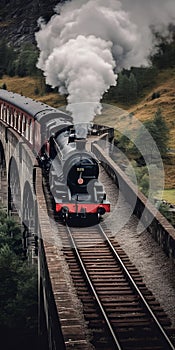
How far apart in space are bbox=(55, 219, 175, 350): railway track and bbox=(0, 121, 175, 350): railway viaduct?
0.42 m

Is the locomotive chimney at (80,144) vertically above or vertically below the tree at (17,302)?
above

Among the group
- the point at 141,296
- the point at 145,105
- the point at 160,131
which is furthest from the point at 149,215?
the point at 145,105

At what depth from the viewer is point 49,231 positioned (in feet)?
46.8

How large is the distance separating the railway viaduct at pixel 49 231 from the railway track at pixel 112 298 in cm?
42

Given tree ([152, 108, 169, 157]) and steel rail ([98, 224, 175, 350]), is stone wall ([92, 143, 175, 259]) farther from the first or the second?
tree ([152, 108, 169, 157])

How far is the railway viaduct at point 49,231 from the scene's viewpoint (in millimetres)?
9914

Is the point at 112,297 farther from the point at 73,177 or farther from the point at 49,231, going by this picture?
the point at 73,177

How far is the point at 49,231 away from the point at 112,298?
3.09 m

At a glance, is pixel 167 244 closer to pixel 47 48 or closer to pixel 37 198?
pixel 37 198

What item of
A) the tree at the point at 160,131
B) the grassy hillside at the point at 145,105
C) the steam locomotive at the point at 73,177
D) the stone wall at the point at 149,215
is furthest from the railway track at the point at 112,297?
the tree at the point at 160,131

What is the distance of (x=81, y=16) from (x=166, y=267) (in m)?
15.8

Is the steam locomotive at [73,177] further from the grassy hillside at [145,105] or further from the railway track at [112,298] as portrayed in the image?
the grassy hillside at [145,105]

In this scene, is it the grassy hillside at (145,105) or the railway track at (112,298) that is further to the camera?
the grassy hillside at (145,105)

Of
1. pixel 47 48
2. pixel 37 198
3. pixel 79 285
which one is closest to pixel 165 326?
pixel 79 285
